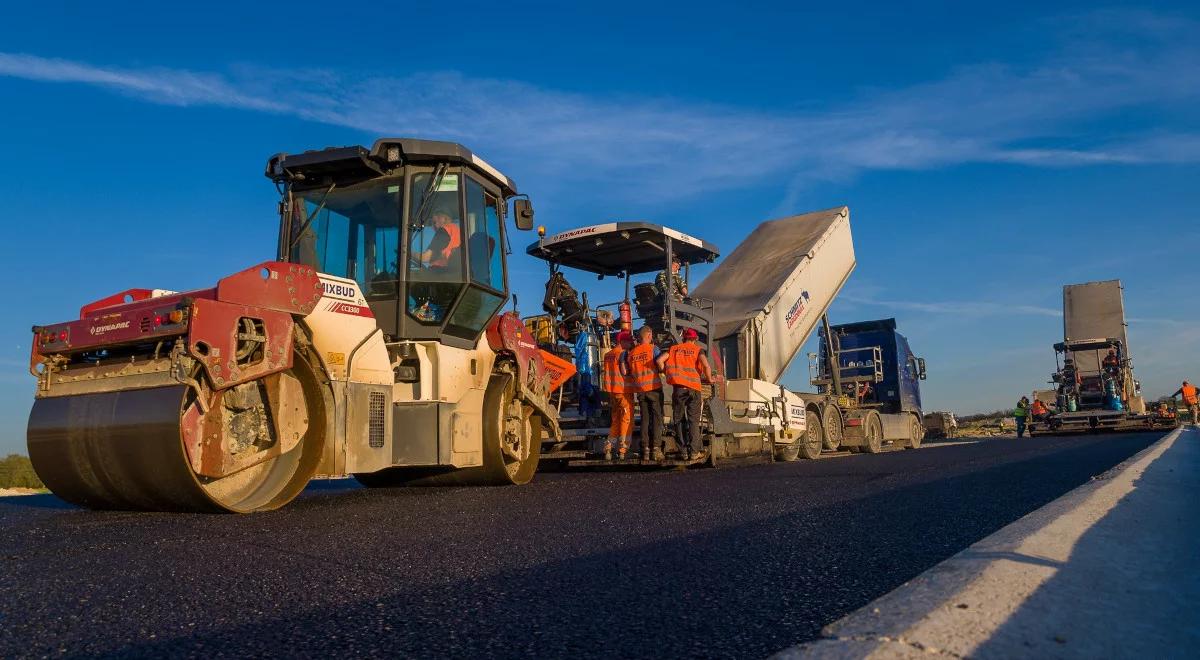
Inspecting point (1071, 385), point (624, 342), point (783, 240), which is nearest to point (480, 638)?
point (624, 342)

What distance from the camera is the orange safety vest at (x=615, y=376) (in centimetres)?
816

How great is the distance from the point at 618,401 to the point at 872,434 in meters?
6.64

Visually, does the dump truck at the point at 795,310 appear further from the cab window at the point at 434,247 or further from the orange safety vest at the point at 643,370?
the cab window at the point at 434,247

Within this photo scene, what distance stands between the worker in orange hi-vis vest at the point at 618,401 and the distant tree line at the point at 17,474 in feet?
24.9

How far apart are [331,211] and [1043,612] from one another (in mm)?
5268

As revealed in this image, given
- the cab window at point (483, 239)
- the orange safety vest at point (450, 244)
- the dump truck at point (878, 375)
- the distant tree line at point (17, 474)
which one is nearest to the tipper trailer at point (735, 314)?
the dump truck at point (878, 375)

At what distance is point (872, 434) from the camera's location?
13266 millimetres

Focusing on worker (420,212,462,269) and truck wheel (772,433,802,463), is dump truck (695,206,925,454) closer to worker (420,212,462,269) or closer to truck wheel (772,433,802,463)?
truck wheel (772,433,802,463)

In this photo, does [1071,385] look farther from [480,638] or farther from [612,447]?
[480,638]

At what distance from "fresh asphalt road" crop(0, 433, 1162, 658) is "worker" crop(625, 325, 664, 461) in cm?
310

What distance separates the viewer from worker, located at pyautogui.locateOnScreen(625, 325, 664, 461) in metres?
8.08

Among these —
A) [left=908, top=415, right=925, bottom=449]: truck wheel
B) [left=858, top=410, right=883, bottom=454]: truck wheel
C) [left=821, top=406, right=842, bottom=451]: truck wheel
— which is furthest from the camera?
[left=908, top=415, right=925, bottom=449]: truck wheel

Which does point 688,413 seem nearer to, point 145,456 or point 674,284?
point 674,284

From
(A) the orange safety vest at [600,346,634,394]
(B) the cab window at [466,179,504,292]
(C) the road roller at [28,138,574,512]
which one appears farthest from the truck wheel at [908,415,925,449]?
(B) the cab window at [466,179,504,292]
